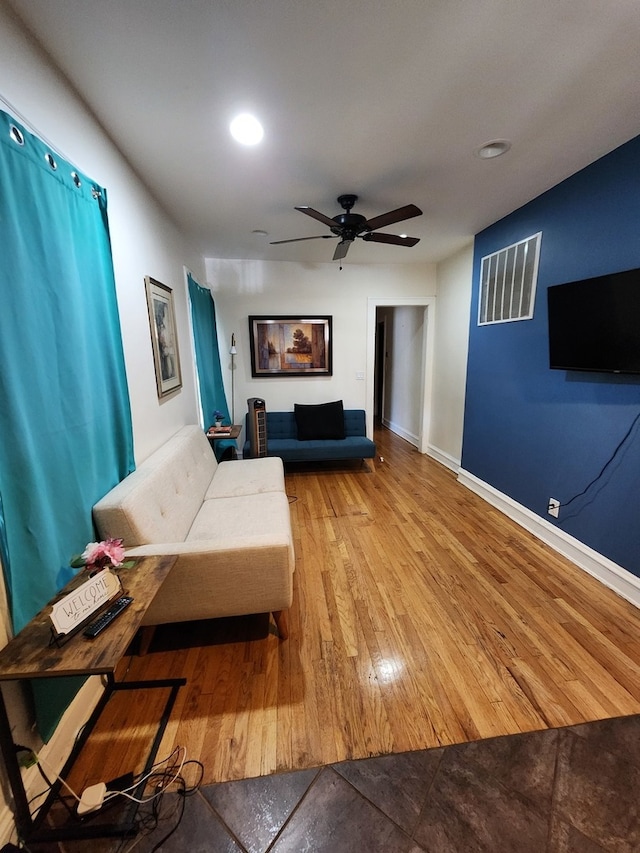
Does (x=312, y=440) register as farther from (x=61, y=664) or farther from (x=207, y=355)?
(x=61, y=664)

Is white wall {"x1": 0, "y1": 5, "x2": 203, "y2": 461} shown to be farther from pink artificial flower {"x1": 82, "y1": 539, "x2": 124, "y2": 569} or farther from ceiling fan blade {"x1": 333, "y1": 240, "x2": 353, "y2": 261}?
ceiling fan blade {"x1": 333, "y1": 240, "x2": 353, "y2": 261}

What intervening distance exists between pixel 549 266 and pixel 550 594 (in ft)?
7.54

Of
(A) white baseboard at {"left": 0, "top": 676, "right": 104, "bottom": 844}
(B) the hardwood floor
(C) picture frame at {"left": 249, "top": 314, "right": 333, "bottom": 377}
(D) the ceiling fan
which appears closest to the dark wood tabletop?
(A) white baseboard at {"left": 0, "top": 676, "right": 104, "bottom": 844}

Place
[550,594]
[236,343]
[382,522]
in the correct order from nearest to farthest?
[550,594] → [382,522] → [236,343]

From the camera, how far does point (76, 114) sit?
1493 mm

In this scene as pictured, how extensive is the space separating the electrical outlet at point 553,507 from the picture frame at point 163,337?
3.04 m

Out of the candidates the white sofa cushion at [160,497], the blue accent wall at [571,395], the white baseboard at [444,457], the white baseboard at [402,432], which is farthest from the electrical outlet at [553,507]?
the white sofa cushion at [160,497]

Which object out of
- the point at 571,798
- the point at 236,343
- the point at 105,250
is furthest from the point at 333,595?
the point at 236,343

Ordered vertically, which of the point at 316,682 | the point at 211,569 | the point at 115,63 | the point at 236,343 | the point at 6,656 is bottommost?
the point at 316,682

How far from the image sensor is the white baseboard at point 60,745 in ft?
3.18

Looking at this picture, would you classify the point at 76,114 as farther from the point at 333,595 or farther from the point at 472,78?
the point at 333,595

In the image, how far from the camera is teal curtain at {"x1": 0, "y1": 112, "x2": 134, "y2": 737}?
101 centimetres

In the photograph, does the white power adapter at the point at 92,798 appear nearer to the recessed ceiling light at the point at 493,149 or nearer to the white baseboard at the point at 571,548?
the white baseboard at the point at 571,548

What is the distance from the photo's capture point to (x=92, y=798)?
106cm
